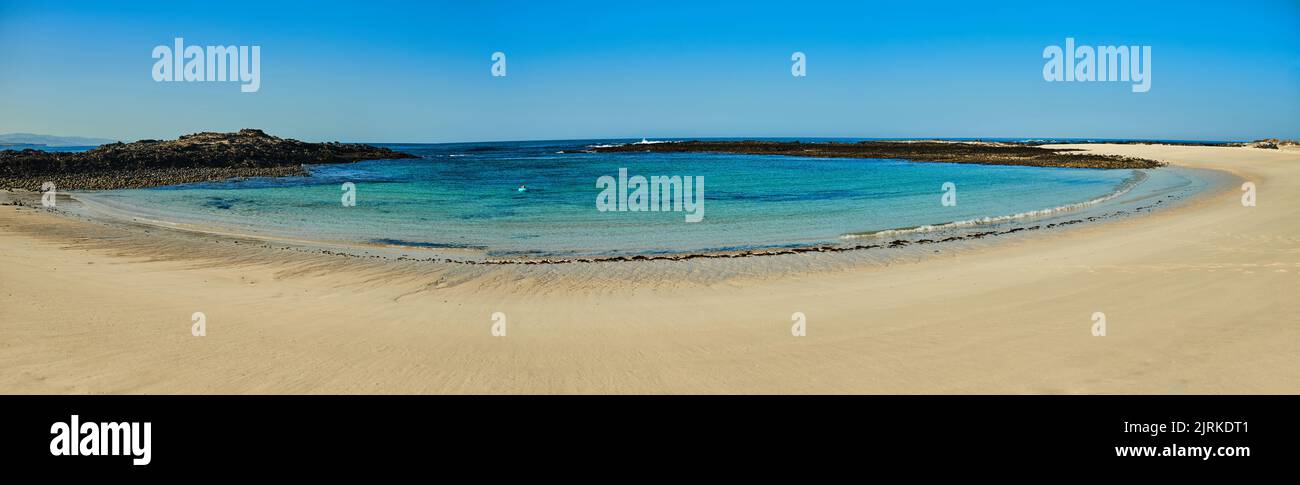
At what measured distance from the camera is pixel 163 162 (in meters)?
52.3

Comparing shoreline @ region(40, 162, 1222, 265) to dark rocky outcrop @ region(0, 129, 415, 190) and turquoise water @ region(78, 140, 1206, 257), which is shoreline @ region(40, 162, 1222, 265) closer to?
turquoise water @ region(78, 140, 1206, 257)

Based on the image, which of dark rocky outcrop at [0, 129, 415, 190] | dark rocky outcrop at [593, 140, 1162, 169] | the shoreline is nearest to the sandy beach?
the shoreline

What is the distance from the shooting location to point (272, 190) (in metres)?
A: 35.9

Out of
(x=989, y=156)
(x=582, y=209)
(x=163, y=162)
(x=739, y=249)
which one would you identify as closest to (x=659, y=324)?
(x=739, y=249)

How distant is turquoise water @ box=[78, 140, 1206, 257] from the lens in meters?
18.0

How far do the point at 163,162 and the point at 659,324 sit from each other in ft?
196

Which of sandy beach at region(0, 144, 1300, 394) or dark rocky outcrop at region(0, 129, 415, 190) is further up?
dark rocky outcrop at region(0, 129, 415, 190)

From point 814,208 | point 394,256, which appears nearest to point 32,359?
point 394,256

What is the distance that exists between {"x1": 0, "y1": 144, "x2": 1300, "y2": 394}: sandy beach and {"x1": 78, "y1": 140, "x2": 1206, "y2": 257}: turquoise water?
4.29 meters

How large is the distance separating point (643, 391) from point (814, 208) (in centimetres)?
2110

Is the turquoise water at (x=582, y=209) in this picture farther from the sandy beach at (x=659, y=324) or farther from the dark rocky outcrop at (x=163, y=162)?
the dark rocky outcrop at (x=163, y=162)

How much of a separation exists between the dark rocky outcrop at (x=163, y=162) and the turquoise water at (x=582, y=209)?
6442 mm
